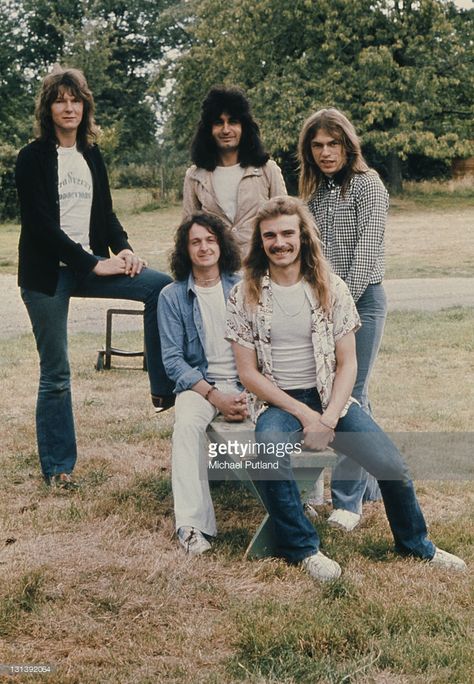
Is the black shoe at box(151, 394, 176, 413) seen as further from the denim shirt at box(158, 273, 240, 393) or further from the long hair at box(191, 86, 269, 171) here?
the long hair at box(191, 86, 269, 171)

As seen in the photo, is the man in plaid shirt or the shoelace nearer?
the shoelace

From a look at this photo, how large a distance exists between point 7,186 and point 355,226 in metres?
19.9

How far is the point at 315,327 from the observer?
3.77 metres

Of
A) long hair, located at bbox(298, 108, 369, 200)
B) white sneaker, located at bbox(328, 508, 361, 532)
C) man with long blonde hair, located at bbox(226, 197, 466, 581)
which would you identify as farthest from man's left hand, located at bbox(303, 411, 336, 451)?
long hair, located at bbox(298, 108, 369, 200)

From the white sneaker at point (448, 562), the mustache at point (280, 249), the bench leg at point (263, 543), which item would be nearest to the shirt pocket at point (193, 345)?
the mustache at point (280, 249)

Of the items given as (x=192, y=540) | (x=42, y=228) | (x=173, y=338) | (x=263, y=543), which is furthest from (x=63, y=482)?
(x=263, y=543)

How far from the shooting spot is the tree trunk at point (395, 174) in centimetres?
2700

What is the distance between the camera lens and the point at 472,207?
24562mm

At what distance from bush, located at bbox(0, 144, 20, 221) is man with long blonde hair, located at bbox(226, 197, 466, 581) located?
19599 millimetres

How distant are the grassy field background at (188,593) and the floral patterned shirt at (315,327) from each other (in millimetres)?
697

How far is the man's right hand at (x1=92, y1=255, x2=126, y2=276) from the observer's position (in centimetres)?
443

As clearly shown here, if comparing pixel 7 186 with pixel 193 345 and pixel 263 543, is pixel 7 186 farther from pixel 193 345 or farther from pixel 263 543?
pixel 263 543

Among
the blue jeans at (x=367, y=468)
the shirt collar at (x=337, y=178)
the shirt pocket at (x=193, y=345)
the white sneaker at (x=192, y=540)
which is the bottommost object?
the white sneaker at (x=192, y=540)

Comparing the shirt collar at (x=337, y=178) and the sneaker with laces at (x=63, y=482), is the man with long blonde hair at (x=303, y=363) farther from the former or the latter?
the sneaker with laces at (x=63, y=482)
